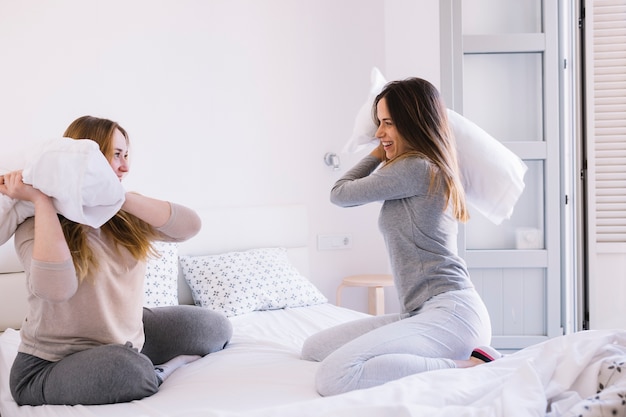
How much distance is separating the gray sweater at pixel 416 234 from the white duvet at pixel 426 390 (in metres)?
0.40

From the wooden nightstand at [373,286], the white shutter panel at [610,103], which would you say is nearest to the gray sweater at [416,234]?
the wooden nightstand at [373,286]

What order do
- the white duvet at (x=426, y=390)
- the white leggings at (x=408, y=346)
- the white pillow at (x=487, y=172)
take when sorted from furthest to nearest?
1. the white pillow at (x=487, y=172)
2. the white leggings at (x=408, y=346)
3. the white duvet at (x=426, y=390)

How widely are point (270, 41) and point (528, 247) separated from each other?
1691mm

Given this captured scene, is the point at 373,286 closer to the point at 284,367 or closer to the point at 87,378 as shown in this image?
the point at 284,367

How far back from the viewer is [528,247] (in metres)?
3.04

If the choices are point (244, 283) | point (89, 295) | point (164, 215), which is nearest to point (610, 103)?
point (244, 283)

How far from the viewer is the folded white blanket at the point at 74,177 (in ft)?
4.88

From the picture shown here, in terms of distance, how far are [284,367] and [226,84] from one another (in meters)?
1.80

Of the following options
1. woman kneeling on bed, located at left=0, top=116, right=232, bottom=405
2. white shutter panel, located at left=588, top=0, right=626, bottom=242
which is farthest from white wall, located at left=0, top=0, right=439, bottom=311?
woman kneeling on bed, located at left=0, top=116, right=232, bottom=405

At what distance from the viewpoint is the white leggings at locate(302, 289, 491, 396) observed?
1.65 m

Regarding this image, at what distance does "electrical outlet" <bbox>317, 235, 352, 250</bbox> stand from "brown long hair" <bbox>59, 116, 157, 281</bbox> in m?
1.75

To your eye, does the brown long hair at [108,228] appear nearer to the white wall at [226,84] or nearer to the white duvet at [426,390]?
the white duvet at [426,390]

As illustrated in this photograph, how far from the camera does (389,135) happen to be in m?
2.05

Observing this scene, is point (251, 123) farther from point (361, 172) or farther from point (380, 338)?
point (380, 338)
